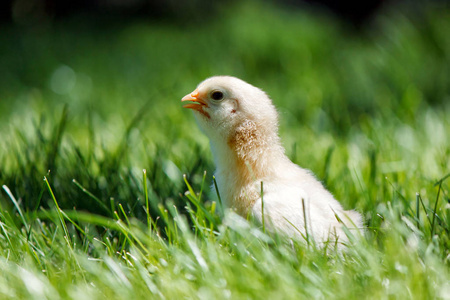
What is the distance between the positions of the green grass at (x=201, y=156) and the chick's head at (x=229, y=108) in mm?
384

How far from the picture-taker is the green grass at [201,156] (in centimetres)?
219

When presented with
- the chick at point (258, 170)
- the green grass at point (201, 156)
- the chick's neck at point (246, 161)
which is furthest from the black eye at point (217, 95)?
the green grass at point (201, 156)

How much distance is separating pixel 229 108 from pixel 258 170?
338mm

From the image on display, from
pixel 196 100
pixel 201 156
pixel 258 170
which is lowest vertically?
pixel 201 156

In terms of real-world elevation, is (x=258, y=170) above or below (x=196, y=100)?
below

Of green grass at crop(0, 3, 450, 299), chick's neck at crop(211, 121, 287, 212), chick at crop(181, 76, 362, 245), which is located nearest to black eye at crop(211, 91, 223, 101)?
chick at crop(181, 76, 362, 245)

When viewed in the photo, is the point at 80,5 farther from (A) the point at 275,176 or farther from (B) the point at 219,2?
(A) the point at 275,176

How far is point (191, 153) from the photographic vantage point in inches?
165

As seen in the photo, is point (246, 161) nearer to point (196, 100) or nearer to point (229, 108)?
point (229, 108)

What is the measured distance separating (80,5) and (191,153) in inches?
342

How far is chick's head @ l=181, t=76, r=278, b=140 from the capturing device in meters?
2.85

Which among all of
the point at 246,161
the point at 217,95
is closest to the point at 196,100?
the point at 217,95

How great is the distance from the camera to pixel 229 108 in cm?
286

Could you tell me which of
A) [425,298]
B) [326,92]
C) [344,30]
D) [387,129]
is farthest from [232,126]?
[344,30]
